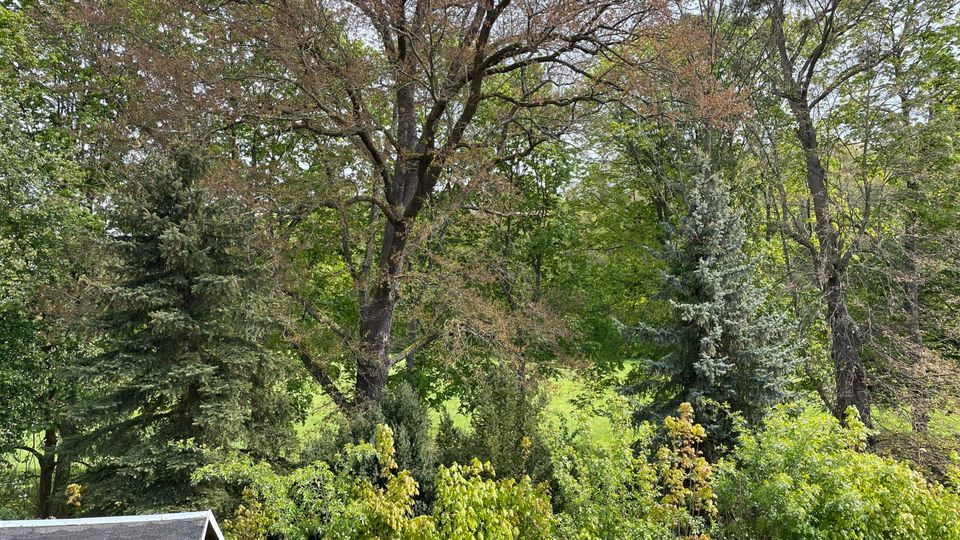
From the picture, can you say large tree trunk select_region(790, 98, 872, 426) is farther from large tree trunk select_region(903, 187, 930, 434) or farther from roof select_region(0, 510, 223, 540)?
roof select_region(0, 510, 223, 540)

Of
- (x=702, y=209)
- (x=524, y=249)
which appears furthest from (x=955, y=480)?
(x=524, y=249)

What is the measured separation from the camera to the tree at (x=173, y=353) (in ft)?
21.2

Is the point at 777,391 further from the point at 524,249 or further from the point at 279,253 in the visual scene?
the point at 279,253

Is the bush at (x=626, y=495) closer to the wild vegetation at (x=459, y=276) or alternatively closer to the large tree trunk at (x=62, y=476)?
the wild vegetation at (x=459, y=276)

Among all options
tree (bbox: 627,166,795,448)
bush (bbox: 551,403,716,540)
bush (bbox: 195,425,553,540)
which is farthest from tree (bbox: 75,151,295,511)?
tree (bbox: 627,166,795,448)

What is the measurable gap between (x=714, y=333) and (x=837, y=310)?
2.97 metres

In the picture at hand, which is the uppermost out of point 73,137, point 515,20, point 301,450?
point 515,20

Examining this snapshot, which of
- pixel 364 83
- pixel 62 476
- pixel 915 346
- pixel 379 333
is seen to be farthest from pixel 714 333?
pixel 62 476

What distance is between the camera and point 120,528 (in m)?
2.86

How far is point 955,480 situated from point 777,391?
2938 mm

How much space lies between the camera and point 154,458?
632 centimetres

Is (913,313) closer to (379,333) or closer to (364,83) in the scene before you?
(379,333)

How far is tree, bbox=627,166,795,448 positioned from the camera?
784 cm

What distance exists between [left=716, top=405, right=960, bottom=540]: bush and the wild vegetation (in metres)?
0.03
